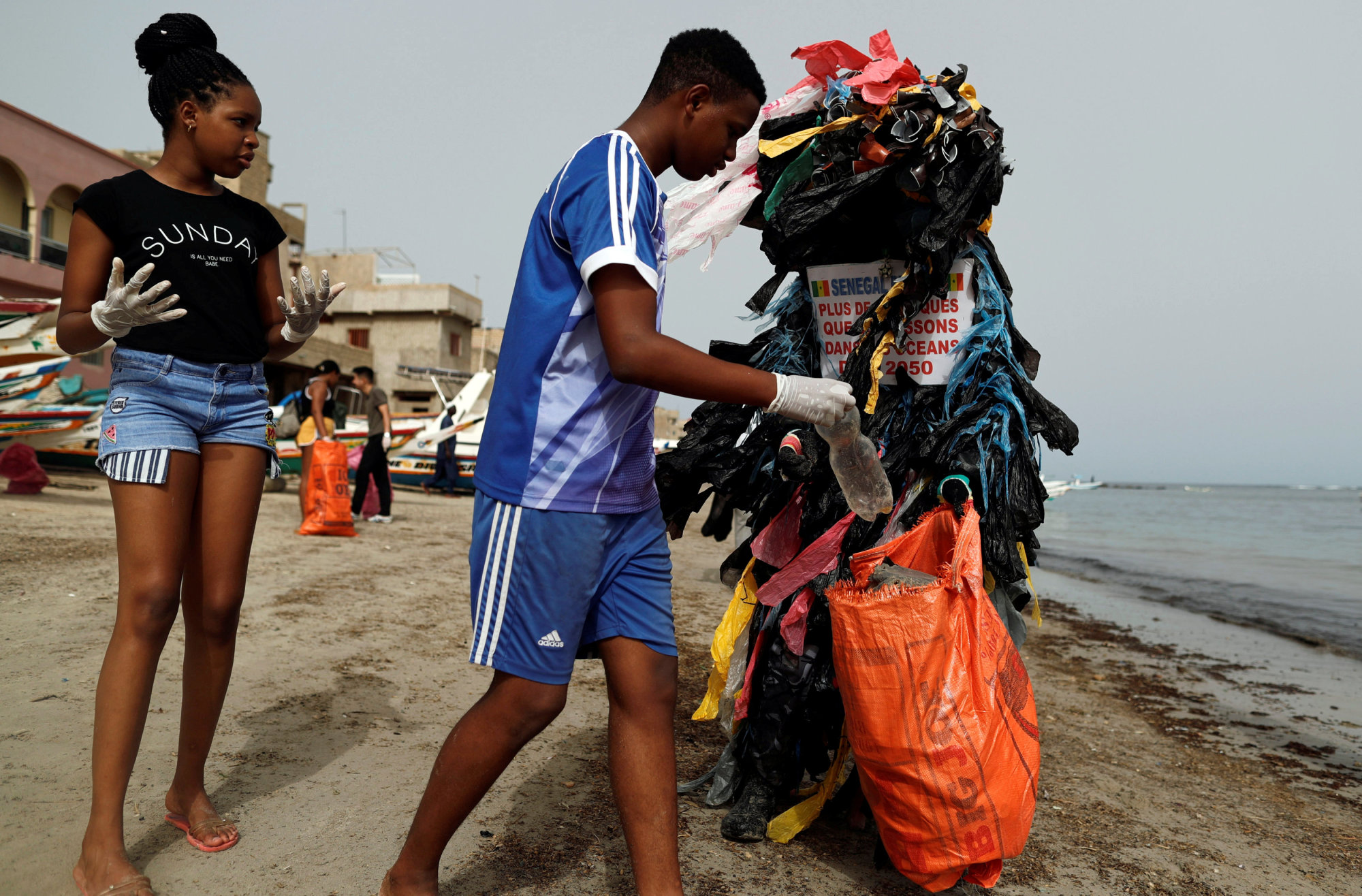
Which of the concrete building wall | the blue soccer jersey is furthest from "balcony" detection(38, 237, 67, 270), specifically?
the concrete building wall

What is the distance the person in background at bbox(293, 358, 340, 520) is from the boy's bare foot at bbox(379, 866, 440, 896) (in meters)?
7.10

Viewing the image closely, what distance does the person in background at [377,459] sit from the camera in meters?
10.1

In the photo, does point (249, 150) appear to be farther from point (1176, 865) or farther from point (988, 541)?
point (1176, 865)

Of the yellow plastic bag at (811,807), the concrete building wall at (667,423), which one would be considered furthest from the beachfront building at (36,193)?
the concrete building wall at (667,423)

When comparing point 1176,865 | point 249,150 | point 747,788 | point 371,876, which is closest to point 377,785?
point 371,876

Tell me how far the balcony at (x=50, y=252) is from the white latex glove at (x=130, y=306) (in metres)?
23.0

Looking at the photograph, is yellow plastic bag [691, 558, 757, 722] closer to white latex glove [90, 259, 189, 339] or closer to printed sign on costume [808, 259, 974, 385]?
printed sign on costume [808, 259, 974, 385]

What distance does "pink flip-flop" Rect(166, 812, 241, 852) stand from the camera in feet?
6.87

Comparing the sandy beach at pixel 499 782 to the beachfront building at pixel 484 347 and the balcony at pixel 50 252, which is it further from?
the beachfront building at pixel 484 347

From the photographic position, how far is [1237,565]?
14.2 m

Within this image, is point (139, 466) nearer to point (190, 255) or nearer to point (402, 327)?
point (190, 255)

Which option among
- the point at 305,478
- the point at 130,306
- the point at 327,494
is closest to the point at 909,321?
the point at 130,306

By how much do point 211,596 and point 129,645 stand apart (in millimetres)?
226

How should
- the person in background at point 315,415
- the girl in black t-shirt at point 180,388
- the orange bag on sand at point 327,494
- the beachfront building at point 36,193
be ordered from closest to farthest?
the girl in black t-shirt at point 180,388
the orange bag on sand at point 327,494
the person in background at point 315,415
the beachfront building at point 36,193
